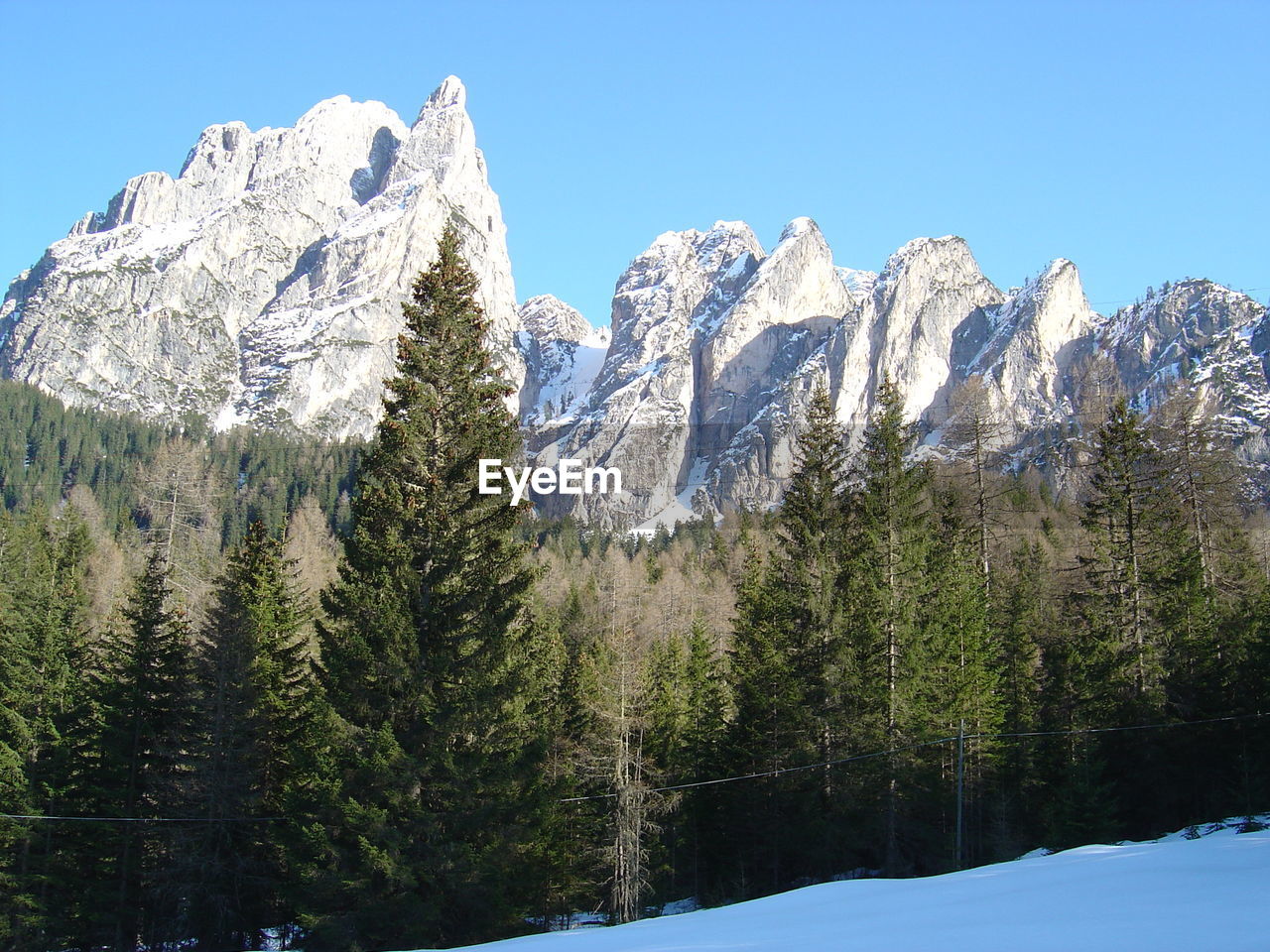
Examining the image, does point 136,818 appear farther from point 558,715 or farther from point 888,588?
point 888,588

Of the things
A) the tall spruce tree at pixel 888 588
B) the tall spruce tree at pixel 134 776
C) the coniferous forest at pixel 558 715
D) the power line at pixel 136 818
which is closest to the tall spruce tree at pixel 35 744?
the coniferous forest at pixel 558 715

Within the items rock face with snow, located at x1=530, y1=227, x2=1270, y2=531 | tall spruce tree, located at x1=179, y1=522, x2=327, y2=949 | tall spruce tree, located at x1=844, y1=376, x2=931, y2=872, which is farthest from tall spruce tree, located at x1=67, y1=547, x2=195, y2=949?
rock face with snow, located at x1=530, y1=227, x2=1270, y2=531

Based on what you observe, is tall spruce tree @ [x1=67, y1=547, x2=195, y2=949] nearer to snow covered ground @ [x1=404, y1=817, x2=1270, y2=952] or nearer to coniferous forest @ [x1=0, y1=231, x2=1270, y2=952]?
coniferous forest @ [x1=0, y1=231, x2=1270, y2=952]

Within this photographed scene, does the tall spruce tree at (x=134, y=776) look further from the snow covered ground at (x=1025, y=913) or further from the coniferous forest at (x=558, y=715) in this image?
the snow covered ground at (x=1025, y=913)

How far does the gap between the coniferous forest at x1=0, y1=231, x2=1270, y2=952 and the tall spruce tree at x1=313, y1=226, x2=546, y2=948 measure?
65 mm

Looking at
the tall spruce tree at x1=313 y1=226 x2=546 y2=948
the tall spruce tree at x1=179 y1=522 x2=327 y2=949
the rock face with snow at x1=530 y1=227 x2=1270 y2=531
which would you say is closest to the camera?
the tall spruce tree at x1=313 y1=226 x2=546 y2=948

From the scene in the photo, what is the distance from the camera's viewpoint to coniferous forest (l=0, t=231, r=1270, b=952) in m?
18.0

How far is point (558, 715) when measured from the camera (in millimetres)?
32031

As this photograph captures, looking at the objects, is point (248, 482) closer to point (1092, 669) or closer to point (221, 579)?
point (221, 579)

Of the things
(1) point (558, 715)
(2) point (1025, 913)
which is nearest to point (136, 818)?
(1) point (558, 715)

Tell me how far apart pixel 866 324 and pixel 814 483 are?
161639 millimetres

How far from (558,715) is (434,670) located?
14.5 metres

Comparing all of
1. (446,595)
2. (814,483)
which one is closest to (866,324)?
(814,483)

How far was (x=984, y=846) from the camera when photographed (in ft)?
96.8
